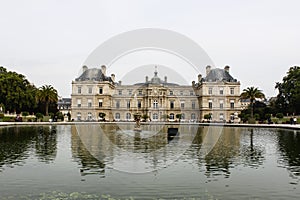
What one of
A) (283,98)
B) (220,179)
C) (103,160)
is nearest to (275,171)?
(220,179)

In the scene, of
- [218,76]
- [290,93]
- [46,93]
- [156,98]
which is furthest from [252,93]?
[46,93]

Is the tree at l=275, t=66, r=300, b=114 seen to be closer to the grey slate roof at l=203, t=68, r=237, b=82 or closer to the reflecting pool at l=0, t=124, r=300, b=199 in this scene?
the grey slate roof at l=203, t=68, r=237, b=82

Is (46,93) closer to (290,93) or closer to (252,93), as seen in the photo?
(252,93)

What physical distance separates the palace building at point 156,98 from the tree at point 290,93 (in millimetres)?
12530

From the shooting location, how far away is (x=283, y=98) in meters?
54.3

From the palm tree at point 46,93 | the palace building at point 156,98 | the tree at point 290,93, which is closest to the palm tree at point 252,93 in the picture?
the tree at point 290,93

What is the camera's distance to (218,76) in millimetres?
68562

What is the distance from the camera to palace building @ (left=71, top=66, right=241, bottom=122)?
221ft

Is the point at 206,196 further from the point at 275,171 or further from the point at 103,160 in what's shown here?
the point at 103,160

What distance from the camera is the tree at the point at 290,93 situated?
46.2m

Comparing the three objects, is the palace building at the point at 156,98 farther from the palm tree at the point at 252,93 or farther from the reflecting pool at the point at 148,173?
the reflecting pool at the point at 148,173

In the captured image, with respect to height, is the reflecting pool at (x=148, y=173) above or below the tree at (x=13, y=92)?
below

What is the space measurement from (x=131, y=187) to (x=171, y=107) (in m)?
64.6

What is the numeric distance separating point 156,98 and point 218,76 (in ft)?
45.0
